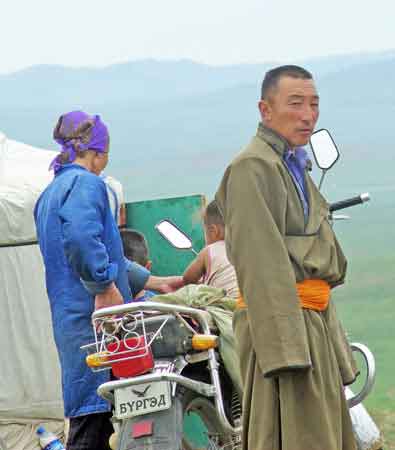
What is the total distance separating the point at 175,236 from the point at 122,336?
0.83 m

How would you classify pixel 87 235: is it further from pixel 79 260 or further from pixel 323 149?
pixel 323 149

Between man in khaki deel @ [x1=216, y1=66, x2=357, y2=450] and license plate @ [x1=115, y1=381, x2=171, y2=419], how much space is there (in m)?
0.44

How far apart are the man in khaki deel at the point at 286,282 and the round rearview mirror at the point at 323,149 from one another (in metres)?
0.53

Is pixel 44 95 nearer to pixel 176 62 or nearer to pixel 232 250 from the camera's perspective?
pixel 176 62

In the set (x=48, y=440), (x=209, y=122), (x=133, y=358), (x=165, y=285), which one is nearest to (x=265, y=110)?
(x=133, y=358)

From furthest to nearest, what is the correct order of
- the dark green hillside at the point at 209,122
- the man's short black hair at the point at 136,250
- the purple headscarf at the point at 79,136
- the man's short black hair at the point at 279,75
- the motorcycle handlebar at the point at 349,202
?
the dark green hillside at the point at 209,122, the man's short black hair at the point at 136,250, the purple headscarf at the point at 79,136, the motorcycle handlebar at the point at 349,202, the man's short black hair at the point at 279,75

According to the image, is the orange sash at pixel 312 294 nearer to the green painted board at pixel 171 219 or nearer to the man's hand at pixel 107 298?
the man's hand at pixel 107 298

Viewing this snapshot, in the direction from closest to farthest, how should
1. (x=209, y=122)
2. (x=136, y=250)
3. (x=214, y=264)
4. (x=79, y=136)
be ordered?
(x=79, y=136) → (x=214, y=264) → (x=136, y=250) → (x=209, y=122)

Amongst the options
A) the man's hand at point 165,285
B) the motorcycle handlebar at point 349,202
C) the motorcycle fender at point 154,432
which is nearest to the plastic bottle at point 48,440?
the man's hand at point 165,285

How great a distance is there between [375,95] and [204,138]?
1.99m

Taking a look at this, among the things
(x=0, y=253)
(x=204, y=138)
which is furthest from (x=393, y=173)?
(x=0, y=253)

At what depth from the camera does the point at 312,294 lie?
146 inches

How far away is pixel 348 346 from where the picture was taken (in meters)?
3.90

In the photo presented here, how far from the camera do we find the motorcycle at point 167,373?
4.04m
